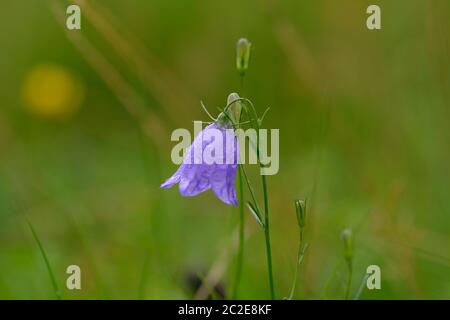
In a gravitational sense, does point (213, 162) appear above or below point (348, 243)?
above

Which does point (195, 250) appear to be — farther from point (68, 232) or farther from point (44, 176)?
point (44, 176)

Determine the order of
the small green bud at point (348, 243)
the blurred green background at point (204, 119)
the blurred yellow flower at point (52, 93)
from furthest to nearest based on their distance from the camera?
the blurred yellow flower at point (52, 93)
the blurred green background at point (204, 119)
the small green bud at point (348, 243)

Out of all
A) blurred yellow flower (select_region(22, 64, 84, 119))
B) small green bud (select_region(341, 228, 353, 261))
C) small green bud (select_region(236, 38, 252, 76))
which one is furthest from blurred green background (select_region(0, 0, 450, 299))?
small green bud (select_region(236, 38, 252, 76))

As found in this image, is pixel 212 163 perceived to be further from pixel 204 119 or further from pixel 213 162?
pixel 204 119

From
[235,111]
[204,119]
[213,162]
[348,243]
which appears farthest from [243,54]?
[204,119]

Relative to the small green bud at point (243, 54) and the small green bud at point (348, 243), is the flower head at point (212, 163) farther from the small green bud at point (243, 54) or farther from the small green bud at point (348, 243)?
the small green bud at point (348, 243)

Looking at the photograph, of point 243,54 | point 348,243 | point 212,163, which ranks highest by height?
point 243,54

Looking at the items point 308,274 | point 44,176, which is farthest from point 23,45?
point 308,274

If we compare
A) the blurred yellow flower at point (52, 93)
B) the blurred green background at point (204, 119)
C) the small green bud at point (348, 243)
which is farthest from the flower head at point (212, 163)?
the blurred yellow flower at point (52, 93)
